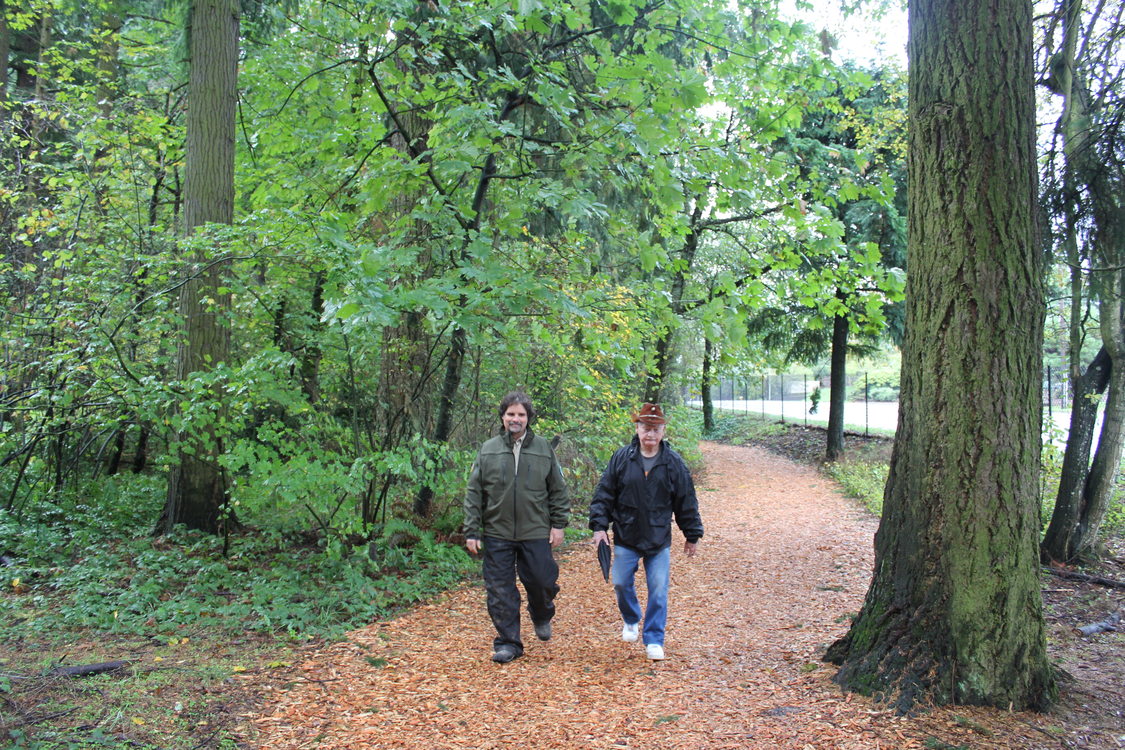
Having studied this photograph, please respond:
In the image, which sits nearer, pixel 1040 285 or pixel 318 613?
pixel 1040 285

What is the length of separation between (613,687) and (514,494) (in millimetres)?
1357

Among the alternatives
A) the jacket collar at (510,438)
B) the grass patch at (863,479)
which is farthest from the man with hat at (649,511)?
the grass patch at (863,479)

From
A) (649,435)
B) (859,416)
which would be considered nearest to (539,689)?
(649,435)

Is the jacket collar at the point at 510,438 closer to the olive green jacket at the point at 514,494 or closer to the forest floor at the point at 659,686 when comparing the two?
the olive green jacket at the point at 514,494

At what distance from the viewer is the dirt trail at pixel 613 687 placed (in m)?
3.57

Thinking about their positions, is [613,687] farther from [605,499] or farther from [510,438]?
[510,438]

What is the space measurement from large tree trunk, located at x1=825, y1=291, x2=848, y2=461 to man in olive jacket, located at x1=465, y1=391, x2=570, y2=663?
1423 cm

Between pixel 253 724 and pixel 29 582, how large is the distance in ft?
11.4

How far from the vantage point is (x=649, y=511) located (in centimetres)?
472

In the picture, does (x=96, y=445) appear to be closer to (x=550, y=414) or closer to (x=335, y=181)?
(x=335, y=181)

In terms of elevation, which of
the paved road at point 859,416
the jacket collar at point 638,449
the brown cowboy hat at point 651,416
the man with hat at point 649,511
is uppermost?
the brown cowboy hat at point 651,416

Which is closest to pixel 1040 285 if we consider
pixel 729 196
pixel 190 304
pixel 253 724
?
pixel 729 196

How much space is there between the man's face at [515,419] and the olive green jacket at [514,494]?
0.20 ft

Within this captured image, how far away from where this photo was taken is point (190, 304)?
678 cm
